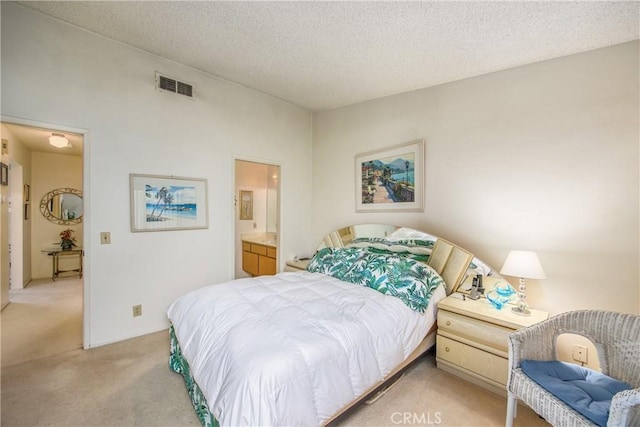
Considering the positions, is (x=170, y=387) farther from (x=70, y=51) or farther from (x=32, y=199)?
(x=32, y=199)

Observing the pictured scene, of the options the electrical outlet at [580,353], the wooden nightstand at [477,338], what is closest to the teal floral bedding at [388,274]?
the wooden nightstand at [477,338]

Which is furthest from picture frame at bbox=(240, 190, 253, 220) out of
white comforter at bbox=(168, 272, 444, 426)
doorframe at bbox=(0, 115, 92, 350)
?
white comforter at bbox=(168, 272, 444, 426)

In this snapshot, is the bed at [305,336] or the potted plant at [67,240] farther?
the potted plant at [67,240]

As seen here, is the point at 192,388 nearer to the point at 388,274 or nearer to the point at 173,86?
the point at 388,274

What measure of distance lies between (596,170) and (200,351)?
10.6ft

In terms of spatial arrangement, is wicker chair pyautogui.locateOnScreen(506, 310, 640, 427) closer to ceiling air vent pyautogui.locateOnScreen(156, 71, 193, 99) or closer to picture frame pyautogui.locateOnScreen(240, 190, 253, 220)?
ceiling air vent pyautogui.locateOnScreen(156, 71, 193, 99)

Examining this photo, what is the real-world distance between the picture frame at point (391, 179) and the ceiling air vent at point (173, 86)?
224 cm

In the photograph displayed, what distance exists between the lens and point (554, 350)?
1.69m

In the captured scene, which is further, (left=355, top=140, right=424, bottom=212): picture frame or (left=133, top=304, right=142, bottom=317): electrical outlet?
(left=355, top=140, right=424, bottom=212): picture frame

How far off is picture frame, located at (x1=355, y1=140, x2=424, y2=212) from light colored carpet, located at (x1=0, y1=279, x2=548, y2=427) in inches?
67.6

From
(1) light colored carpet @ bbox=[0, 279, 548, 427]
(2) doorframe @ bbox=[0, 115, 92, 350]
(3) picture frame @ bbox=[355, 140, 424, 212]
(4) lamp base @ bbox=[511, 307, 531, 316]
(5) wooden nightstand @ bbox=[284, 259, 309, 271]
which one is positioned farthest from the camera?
(5) wooden nightstand @ bbox=[284, 259, 309, 271]

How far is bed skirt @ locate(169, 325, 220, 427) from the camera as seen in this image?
1.50m

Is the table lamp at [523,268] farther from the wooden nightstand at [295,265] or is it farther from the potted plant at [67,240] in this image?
the potted plant at [67,240]

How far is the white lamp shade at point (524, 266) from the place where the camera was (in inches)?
82.1
